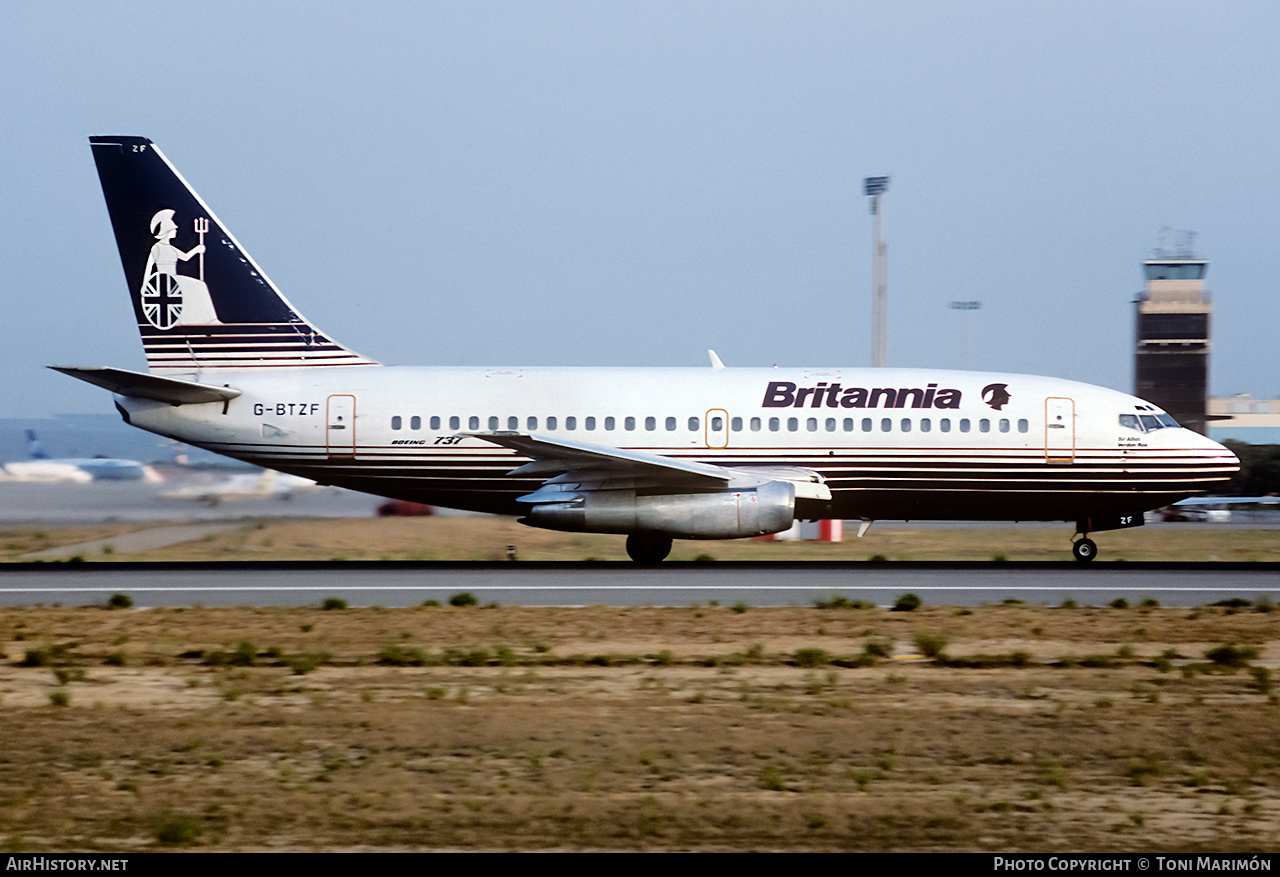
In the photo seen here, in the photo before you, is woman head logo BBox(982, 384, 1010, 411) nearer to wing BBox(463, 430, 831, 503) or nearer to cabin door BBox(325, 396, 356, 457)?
wing BBox(463, 430, 831, 503)

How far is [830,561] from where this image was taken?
76.2ft

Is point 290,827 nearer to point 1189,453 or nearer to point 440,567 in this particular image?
point 440,567

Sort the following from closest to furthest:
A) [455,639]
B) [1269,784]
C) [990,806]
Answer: [990,806] < [1269,784] < [455,639]

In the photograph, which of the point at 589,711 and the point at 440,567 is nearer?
the point at 589,711

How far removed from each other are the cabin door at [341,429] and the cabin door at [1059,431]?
12.4 m

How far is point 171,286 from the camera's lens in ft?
75.7

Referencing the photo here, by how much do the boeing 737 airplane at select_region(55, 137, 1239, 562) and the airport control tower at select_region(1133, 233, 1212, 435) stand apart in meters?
57.1

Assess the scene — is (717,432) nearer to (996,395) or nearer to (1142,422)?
(996,395)

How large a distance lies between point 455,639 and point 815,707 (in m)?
4.66

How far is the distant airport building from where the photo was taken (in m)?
87.2

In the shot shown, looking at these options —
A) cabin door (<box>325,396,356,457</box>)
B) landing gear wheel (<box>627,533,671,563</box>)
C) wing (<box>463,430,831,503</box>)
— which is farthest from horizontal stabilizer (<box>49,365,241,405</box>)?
landing gear wheel (<box>627,533,671,563</box>)

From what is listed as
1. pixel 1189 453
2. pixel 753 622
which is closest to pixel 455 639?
pixel 753 622

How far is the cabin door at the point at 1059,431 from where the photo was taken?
22156 millimetres

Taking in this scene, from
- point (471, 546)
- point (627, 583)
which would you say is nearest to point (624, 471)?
point (627, 583)
